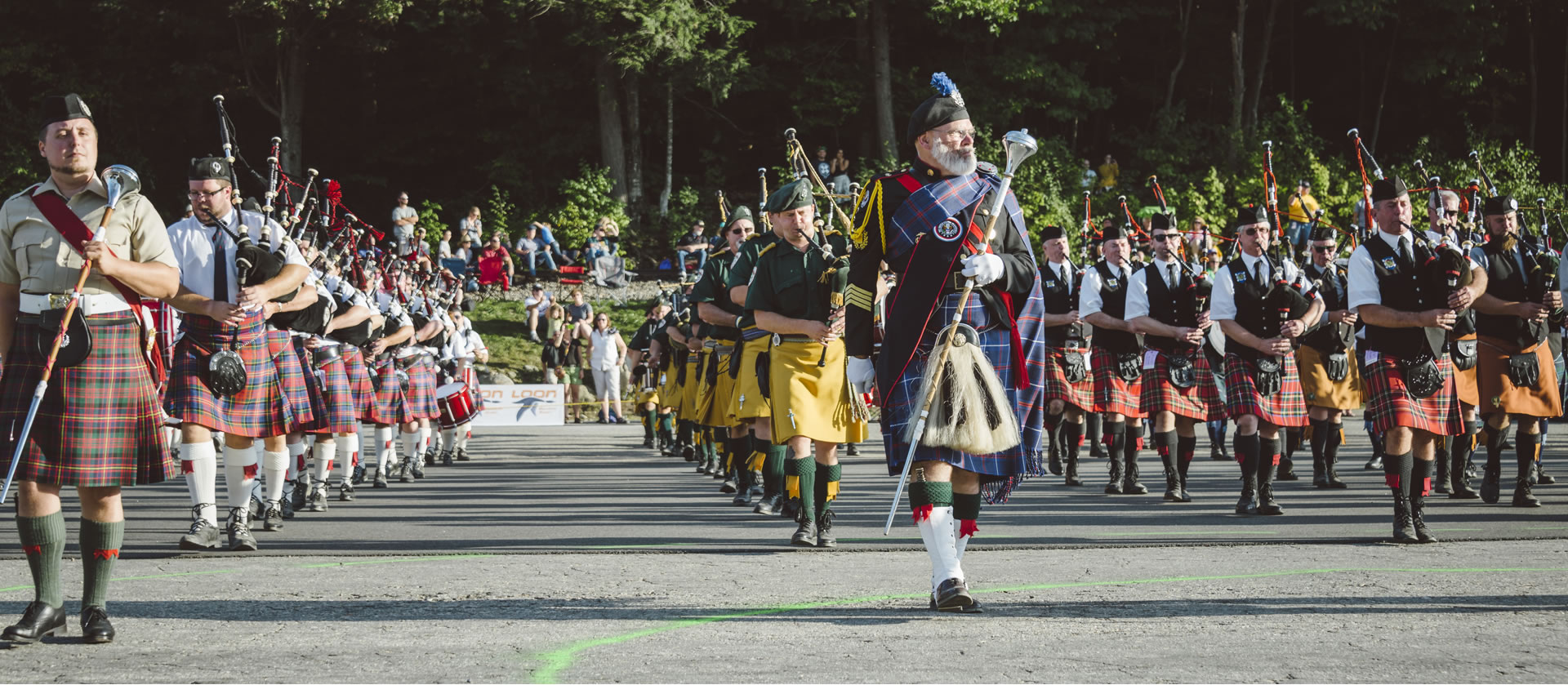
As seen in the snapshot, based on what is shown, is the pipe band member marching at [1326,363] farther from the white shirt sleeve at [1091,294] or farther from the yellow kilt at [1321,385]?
the white shirt sleeve at [1091,294]

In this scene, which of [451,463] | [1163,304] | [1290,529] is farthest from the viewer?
[451,463]

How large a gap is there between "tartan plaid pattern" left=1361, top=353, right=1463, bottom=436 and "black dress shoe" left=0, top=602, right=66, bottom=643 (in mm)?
5696

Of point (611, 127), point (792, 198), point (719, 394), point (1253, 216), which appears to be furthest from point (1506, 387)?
point (611, 127)

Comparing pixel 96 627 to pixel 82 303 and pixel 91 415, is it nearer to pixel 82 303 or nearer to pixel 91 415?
pixel 91 415

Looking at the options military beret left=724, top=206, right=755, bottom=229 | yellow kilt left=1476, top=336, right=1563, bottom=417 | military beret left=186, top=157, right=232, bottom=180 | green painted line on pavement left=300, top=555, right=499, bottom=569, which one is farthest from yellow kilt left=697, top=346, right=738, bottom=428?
yellow kilt left=1476, top=336, right=1563, bottom=417

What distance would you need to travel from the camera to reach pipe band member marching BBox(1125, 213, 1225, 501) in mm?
9898

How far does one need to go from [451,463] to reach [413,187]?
2262cm

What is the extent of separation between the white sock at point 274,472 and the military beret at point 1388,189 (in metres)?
5.77

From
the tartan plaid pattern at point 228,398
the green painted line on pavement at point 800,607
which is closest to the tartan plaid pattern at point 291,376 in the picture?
the tartan plaid pattern at point 228,398

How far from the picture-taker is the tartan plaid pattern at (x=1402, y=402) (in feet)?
24.4

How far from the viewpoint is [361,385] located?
11172 mm

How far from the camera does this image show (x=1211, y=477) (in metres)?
11.8

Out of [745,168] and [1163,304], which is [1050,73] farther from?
[1163,304]

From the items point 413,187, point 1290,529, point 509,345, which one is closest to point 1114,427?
point 1290,529
